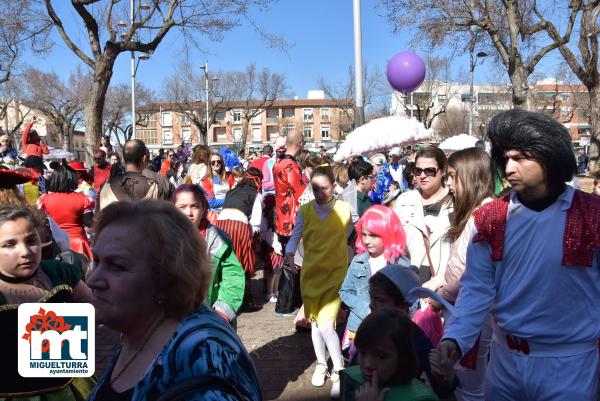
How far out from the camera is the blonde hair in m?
1.77

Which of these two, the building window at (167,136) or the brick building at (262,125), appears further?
the building window at (167,136)

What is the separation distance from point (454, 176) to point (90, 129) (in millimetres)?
12644

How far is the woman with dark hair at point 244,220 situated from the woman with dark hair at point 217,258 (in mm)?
2613

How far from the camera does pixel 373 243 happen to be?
435 cm

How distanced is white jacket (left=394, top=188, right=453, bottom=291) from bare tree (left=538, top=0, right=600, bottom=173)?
1434 centimetres

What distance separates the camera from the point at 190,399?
135cm

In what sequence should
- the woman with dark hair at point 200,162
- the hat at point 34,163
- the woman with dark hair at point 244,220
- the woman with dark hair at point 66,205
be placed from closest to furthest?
the woman with dark hair at point 66,205
the woman with dark hair at point 244,220
the woman with dark hair at point 200,162
the hat at point 34,163

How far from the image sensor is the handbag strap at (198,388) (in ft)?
4.46

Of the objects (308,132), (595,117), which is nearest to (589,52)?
(595,117)

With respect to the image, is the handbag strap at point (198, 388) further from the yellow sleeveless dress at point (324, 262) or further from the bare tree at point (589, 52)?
the bare tree at point (589, 52)

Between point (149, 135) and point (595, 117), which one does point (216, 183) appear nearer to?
point (595, 117)

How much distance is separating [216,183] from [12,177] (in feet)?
15.6

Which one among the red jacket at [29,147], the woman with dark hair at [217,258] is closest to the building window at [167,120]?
the red jacket at [29,147]

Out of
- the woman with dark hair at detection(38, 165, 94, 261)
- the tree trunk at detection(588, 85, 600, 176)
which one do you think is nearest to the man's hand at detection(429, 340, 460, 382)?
the woman with dark hair at detection(38, 165, 94, 261)
